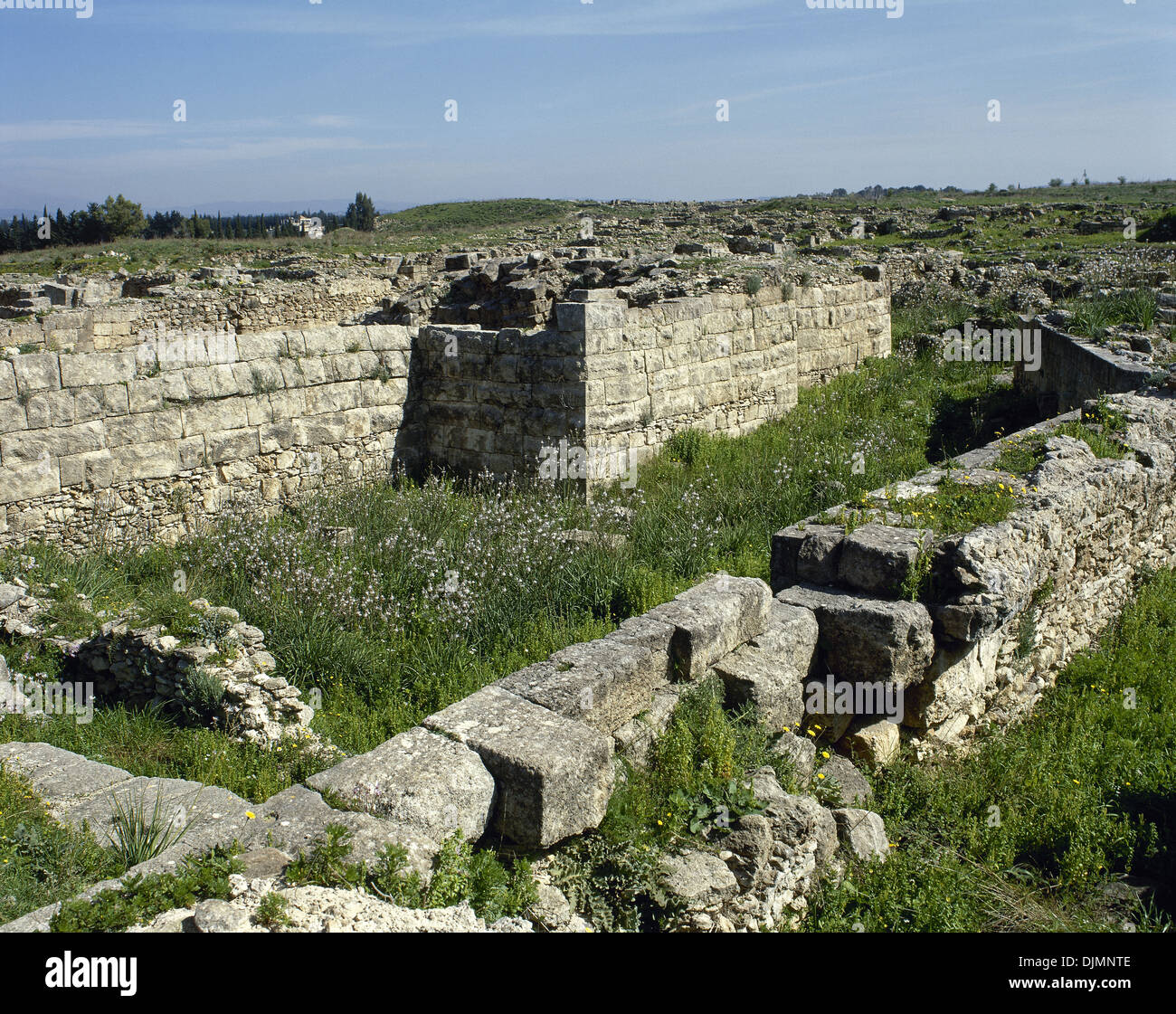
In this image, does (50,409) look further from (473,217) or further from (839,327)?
(473,217)

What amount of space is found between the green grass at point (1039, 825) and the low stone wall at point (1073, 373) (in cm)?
453

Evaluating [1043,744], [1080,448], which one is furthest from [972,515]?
[1080,448]

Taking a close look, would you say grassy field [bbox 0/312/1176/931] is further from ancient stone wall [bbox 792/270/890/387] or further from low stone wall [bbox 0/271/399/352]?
low stone wall [bbox 0/271/399/352]

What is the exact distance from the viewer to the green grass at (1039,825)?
12.1 ft

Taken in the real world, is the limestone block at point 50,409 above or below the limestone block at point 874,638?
above

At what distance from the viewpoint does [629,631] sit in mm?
4379

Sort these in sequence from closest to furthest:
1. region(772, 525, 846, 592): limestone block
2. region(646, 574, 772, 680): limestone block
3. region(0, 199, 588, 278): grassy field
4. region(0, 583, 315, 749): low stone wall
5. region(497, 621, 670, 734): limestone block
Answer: region(497, 621, 670, 734): limestone block < region(646, 574, 772, 680): limestone block < region(0, 583, 315, 749): low stone wall < region(772, 525, 846, 592): limestone block < region(0, 199, 588, 278): grassy field

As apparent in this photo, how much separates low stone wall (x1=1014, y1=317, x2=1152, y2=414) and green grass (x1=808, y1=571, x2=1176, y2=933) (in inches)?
178

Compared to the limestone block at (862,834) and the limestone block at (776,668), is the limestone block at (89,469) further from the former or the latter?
the limestone block at (862,834)

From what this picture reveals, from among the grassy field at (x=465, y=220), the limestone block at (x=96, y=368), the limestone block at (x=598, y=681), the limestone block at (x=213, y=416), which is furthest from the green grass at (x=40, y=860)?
the grassy field at (x=465, y=220)

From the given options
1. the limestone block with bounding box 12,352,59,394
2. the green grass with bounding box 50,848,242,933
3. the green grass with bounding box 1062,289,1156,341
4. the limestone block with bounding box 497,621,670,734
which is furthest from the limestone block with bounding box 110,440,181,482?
the green grass with bounding box 1062,289,1156,341

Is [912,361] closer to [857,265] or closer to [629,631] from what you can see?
[857,265]

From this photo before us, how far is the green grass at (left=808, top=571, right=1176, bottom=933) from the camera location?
3695 mm
